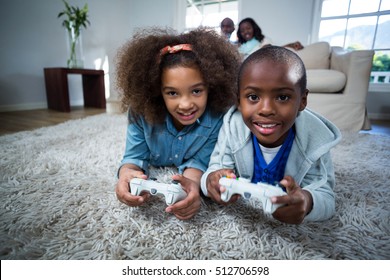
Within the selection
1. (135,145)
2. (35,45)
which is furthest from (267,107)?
(35,45)

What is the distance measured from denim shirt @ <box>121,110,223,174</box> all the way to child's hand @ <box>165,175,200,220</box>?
0.61ft

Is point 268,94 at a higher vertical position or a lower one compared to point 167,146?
higher

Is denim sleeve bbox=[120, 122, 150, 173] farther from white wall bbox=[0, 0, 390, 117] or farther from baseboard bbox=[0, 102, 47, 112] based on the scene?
baseboard bbox=[0, 102, 47, 112]

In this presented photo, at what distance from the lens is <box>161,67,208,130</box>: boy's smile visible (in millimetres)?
623

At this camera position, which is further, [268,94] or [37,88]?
[37,88]

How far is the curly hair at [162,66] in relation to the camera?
2.14ft

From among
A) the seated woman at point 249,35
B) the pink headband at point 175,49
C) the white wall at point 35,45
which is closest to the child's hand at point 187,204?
the pink headband at point 175,49

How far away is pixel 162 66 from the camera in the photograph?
2.15ft

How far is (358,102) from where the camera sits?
1617mm

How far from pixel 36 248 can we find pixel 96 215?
13 cm

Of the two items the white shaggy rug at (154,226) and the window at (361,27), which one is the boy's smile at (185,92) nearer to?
the white shaggy rug at (154,226)

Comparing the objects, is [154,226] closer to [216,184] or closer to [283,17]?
[216,184]
